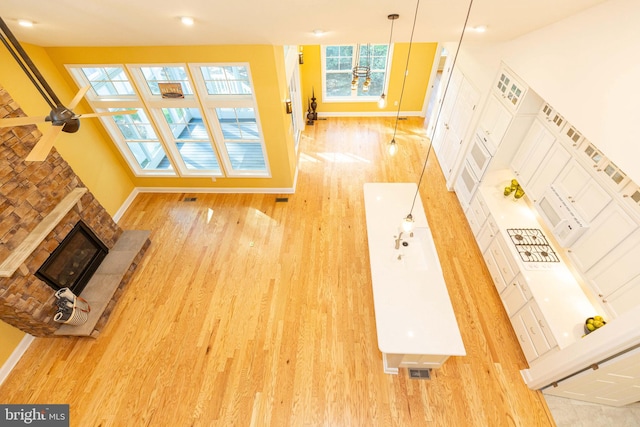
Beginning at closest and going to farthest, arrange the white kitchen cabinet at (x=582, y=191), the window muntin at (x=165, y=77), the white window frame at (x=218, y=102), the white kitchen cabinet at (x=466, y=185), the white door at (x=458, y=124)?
the white kitchen cabinet at (x=582, y=191) → the white window frame at (x=218, y=102) → the window muntin at (x=165, y=77) → the white kitchen cabinet at (x=466, y=185) → the white door at (x=458, y=124)

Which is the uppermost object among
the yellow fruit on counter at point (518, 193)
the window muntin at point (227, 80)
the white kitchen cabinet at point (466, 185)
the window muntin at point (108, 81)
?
the window muntin at point (227, 80)

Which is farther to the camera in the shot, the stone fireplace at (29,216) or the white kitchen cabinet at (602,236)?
the stone fireplace at (29,216)

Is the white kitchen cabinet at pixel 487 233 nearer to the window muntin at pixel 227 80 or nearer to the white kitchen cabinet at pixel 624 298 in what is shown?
the white kitchen cabinet at pixel 624 298

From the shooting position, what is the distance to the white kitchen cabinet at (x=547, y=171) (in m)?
3.26

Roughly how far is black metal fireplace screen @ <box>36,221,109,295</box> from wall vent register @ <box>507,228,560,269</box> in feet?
19.2

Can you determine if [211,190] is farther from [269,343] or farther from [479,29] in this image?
[479,29]

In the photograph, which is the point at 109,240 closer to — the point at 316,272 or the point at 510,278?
the point at 316,272

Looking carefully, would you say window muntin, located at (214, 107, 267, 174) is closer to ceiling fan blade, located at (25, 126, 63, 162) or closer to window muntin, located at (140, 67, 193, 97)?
window muntin, located at (140, 67, 193, 97)

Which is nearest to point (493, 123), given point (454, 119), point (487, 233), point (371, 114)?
point (454, 119)

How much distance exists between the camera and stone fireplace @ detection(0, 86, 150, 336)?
10.4ft

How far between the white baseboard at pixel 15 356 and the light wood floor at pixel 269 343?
9 centimetres

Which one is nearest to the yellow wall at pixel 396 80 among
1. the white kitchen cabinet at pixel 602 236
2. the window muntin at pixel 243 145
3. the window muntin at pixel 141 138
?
the window muntin at pixel 243 145

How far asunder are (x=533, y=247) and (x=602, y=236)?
93 centimetres

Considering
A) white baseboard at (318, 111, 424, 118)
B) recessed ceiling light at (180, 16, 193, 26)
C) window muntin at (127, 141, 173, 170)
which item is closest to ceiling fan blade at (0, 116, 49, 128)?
recessed ceiling light at (180, 16, 193, 26)
